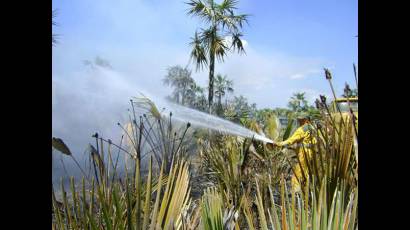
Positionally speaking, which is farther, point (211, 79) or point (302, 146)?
point (211, 79)

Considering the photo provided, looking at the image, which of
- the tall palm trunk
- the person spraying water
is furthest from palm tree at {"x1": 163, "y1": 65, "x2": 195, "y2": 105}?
the person spraying water

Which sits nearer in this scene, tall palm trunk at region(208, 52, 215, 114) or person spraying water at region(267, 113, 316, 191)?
person spraying water at region(267, 113, 316, 191)

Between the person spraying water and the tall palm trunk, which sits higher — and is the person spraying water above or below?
below

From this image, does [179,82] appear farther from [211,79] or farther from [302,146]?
[302,146]

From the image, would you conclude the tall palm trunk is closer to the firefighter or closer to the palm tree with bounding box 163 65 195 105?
the palm tree with bounding box 163 65 195 105

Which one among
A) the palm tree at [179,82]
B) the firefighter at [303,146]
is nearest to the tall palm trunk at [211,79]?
the palm tree at [179,82]

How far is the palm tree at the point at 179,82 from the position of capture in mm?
8070

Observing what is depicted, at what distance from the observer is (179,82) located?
9203mm

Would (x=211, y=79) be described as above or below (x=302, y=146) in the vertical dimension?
above

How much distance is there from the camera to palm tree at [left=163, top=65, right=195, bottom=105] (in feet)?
26.5

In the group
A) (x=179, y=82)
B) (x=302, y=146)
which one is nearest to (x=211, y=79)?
(x=179, y=82)

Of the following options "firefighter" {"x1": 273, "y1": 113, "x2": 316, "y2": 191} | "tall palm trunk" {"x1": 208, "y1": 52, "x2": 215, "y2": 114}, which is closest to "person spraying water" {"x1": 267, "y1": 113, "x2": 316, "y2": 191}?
"firefighter" {"x1": 273, "y1": 113, "x2": 316, "y2": 191}
